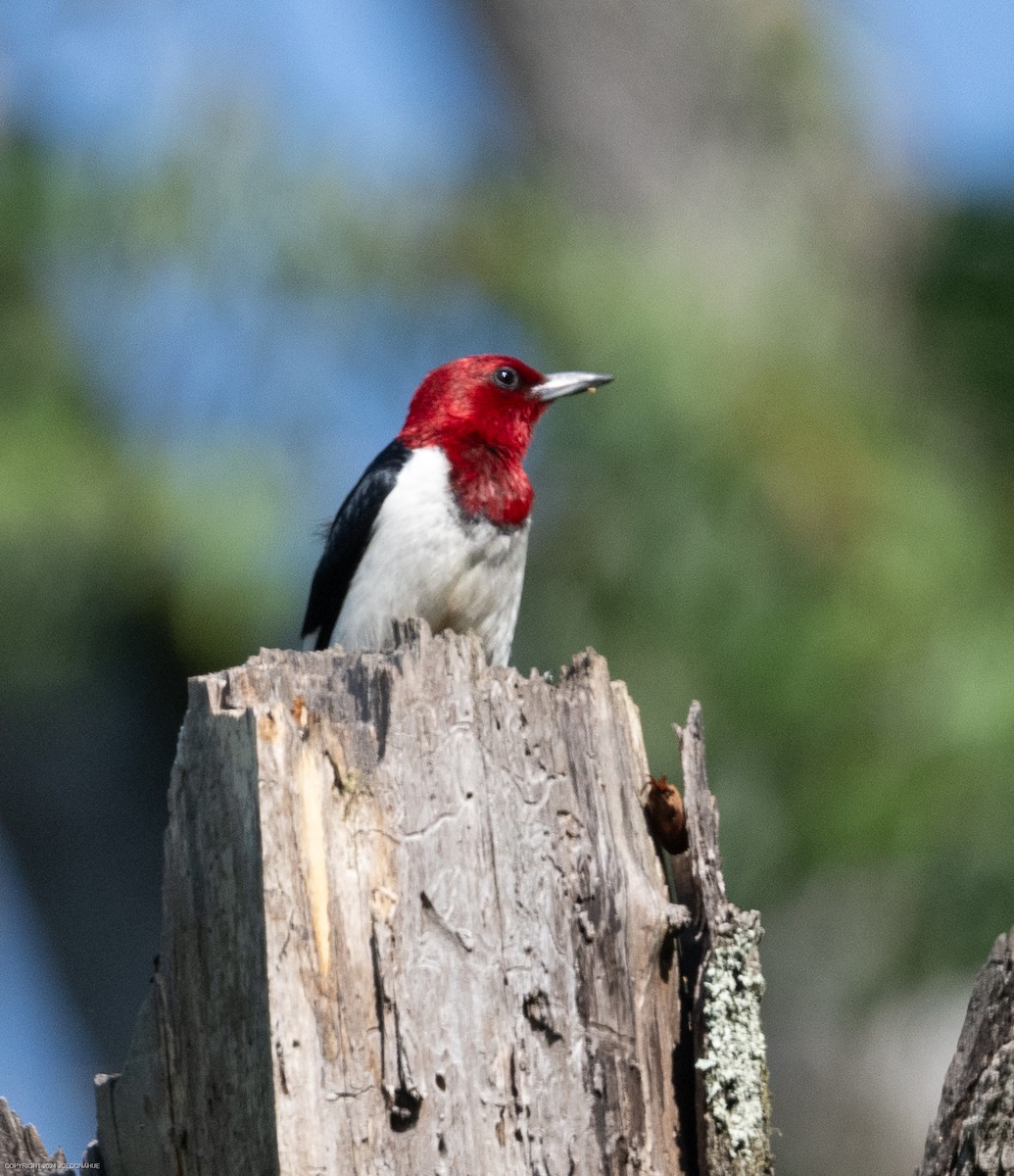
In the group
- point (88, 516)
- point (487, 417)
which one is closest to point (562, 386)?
point (487, 417)

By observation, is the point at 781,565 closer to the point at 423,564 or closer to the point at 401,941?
the point at 423,564

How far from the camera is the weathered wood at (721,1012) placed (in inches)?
118

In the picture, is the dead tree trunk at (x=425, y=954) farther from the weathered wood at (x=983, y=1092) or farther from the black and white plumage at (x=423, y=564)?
the black and white plumage at (x=423, y=564)

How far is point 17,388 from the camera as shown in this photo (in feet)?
24.3

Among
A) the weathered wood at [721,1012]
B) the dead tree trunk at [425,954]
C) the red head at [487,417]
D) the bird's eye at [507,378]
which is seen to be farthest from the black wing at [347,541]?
the weathered wood at [721,1012]

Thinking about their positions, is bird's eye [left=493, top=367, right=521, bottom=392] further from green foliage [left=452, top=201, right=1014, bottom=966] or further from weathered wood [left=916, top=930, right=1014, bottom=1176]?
weathered wood [left=916, top=930, right=1014, bottom=1176]

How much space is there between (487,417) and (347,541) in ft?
1.93

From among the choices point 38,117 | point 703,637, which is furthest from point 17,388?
point 703,637

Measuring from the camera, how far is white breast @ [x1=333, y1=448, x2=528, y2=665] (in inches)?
195

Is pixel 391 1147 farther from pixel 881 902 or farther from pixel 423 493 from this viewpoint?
pixel 881 902

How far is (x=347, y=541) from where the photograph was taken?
521 cm

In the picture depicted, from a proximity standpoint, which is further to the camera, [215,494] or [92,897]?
[92,897]

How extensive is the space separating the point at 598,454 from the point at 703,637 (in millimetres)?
777

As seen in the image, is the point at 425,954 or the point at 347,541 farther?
the point at 347,541
